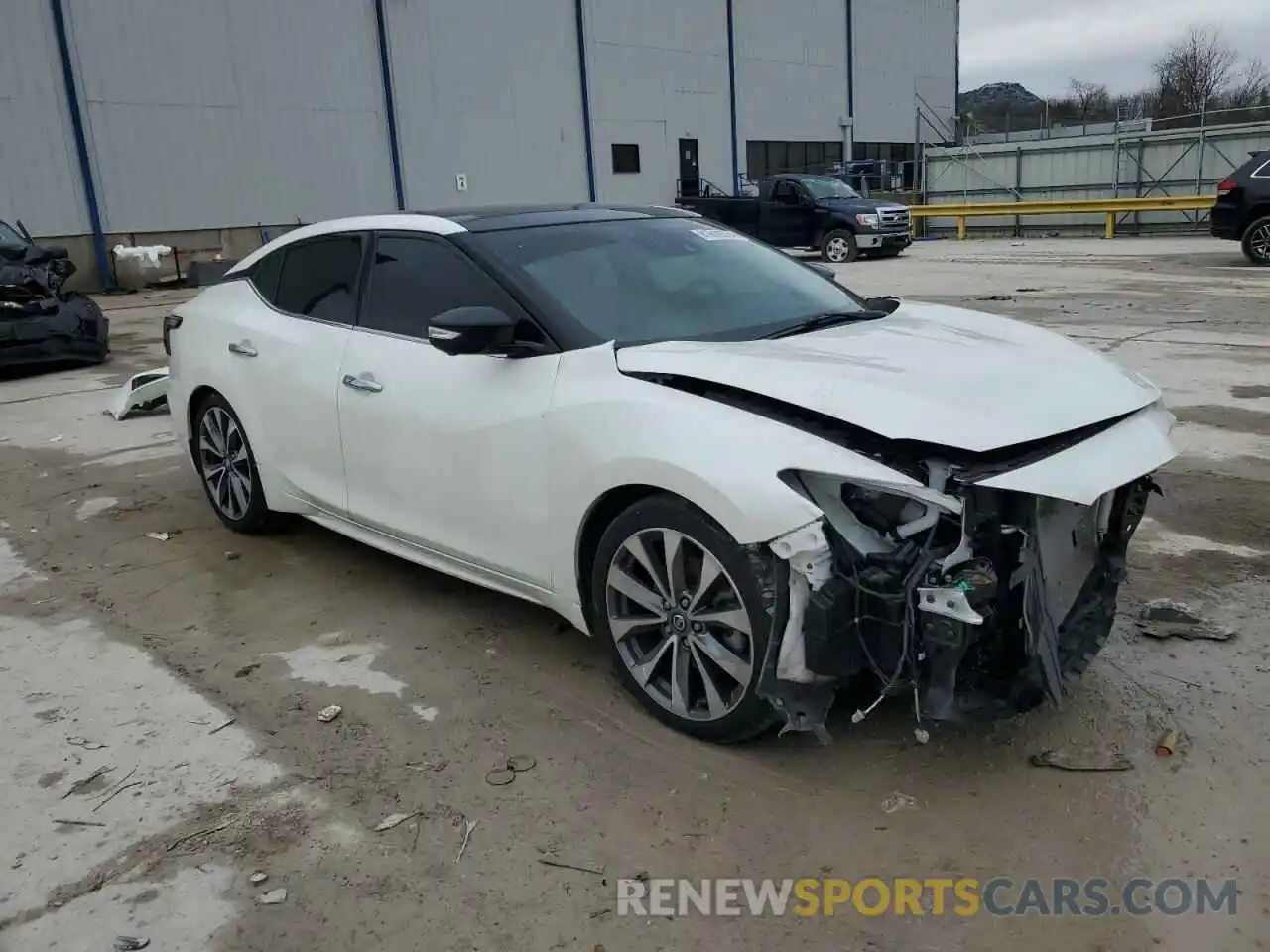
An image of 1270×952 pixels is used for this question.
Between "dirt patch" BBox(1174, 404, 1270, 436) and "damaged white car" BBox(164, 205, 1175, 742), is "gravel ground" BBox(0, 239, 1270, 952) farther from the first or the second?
"dirt patch" BBox(1174, 404, 1270, 436)

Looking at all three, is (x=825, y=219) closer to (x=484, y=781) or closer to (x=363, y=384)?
(x=363, y=384)

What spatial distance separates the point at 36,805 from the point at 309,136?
920 inches

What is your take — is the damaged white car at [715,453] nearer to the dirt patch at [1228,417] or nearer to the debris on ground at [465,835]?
the debris on ground at [465,835]

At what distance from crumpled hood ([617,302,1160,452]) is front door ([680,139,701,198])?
98.0ft

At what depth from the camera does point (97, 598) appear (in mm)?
4629

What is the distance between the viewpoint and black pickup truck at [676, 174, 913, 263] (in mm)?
21578

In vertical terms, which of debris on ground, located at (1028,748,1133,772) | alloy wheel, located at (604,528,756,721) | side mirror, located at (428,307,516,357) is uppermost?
side mirror, located at (428,307,516,357)

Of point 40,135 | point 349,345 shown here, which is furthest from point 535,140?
point 349,345

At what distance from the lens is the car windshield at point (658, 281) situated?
12.0 ft

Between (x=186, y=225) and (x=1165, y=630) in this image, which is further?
(x=186, y=225)

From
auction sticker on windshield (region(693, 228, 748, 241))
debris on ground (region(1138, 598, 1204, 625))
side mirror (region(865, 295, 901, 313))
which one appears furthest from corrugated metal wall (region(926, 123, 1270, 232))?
debris on ground (region(1138, 598, 1204, 625))

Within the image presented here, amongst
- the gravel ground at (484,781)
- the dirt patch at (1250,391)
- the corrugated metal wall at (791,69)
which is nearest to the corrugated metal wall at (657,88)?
the corrugated metal wall at (791,69)

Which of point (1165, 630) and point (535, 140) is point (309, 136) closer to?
point (535, 140)

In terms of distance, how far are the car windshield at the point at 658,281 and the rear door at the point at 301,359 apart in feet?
2.82
